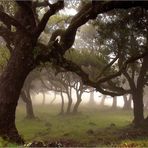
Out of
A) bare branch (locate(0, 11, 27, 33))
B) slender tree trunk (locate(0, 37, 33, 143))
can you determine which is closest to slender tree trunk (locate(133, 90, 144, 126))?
slender tree trunk (locate(0, 37, 33, 143))

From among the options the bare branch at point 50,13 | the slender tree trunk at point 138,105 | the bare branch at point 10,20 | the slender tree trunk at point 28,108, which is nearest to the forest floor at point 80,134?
the slender tree trunk at point 138,105

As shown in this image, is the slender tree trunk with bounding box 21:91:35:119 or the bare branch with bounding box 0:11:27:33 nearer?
the bare branch with bounding box 0:11:27:33

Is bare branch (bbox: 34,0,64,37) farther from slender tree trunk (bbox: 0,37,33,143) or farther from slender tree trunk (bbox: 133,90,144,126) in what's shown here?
slender tree trunk (bbox: 133,90,144,126)

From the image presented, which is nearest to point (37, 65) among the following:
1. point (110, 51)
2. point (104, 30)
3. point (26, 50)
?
point (26, 50)

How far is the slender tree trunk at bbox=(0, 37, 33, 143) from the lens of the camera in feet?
67.8

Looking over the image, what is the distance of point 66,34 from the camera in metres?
22.9

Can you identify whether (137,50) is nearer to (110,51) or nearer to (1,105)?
(110,51)

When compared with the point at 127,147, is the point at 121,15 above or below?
above

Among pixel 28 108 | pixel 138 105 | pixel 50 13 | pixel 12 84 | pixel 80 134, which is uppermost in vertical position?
pixel 50 13

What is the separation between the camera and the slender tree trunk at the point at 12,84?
20.7 metres

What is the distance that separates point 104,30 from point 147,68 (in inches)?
364

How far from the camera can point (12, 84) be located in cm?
2088

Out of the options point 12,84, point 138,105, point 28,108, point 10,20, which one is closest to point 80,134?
point 138,105

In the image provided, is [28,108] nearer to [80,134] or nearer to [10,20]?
[80,134]
